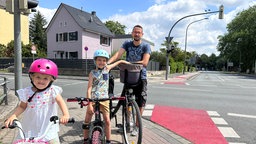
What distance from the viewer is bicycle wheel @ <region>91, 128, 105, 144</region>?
3.53 metres

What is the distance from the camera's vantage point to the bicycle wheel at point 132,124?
422 cm

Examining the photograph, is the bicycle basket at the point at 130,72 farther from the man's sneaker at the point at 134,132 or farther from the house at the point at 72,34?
the house at the point at 72,34

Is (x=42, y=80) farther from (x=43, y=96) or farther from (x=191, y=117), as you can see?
(x=191, y=117)

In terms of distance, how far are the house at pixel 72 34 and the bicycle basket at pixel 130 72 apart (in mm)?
34462

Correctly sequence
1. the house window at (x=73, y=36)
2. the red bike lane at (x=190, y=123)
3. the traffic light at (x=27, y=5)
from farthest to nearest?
the house window at (x=73, y=36), the traffic light at (x=27, y=5), the red bike lane at (x=190, y=123)

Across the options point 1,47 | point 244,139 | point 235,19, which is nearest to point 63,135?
point 244,139

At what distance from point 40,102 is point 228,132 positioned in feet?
14.6

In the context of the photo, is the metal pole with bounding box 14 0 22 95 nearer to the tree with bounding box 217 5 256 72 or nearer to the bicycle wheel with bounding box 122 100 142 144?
the bicycle wheel with bounding box 122 100 142 144

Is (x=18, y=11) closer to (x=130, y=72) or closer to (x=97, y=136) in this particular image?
(x=130, y=72)

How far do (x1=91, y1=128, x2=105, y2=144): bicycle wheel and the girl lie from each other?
0.77 metres

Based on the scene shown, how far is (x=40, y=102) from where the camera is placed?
2877mm

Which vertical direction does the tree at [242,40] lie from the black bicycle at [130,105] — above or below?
above

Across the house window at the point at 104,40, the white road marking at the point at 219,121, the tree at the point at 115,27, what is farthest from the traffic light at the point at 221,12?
the tree at the point at 115,27

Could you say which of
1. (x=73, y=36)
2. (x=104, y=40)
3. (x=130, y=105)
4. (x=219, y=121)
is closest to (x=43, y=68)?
(x=130, y=105)
